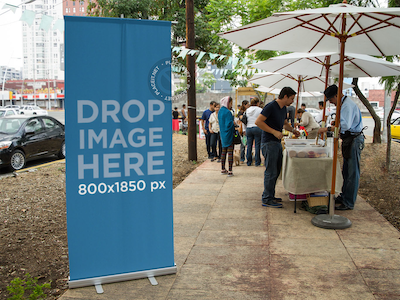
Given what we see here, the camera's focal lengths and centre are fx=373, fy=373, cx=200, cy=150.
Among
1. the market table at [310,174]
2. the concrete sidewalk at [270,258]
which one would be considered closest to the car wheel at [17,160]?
the concrete sidewalk at [270,258]

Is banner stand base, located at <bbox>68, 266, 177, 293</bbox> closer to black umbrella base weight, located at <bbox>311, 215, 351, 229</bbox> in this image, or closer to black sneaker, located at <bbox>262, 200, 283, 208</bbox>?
black umbrella base weight, located at <bbox>311, 215, 351, 229</bbox>

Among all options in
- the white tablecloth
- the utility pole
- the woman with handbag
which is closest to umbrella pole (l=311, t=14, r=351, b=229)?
the white tablecloth

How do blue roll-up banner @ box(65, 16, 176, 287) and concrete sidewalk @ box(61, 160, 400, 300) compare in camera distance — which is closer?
blue roll-up banner @ box(65, 16, 176, 287)

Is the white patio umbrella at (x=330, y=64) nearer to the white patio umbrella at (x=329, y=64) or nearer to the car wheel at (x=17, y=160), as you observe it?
the white patio umbrella at (x=329, y=64)

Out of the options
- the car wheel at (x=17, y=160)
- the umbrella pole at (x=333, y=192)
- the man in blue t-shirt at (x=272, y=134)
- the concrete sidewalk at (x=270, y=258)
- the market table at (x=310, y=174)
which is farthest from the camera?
the car wheel at (x=17, y=160)

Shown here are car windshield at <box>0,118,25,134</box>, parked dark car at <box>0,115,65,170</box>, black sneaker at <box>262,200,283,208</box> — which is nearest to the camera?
black sneaker at <box>262,200,283,208</box>

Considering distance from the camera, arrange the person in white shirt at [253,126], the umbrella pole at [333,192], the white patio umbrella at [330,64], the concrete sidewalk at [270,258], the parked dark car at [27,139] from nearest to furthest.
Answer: the concrete sidewalk at [270,258] → the umbrella pole at [333,192] → the white patio umbrella at [330,64] → the person in white shirt at [253,126] → the parked dark car at [27,139]

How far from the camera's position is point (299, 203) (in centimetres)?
650

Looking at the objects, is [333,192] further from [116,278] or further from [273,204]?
[116,278]

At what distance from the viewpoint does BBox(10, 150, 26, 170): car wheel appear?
10633 millimetres

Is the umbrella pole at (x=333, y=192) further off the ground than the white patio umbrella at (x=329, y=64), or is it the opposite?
the white patio umbrella at (x=329, y=64)

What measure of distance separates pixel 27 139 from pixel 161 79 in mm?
9182

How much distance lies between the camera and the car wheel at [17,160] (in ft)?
34.9

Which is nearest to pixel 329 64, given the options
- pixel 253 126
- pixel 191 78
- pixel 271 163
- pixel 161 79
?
pixel 253 126
